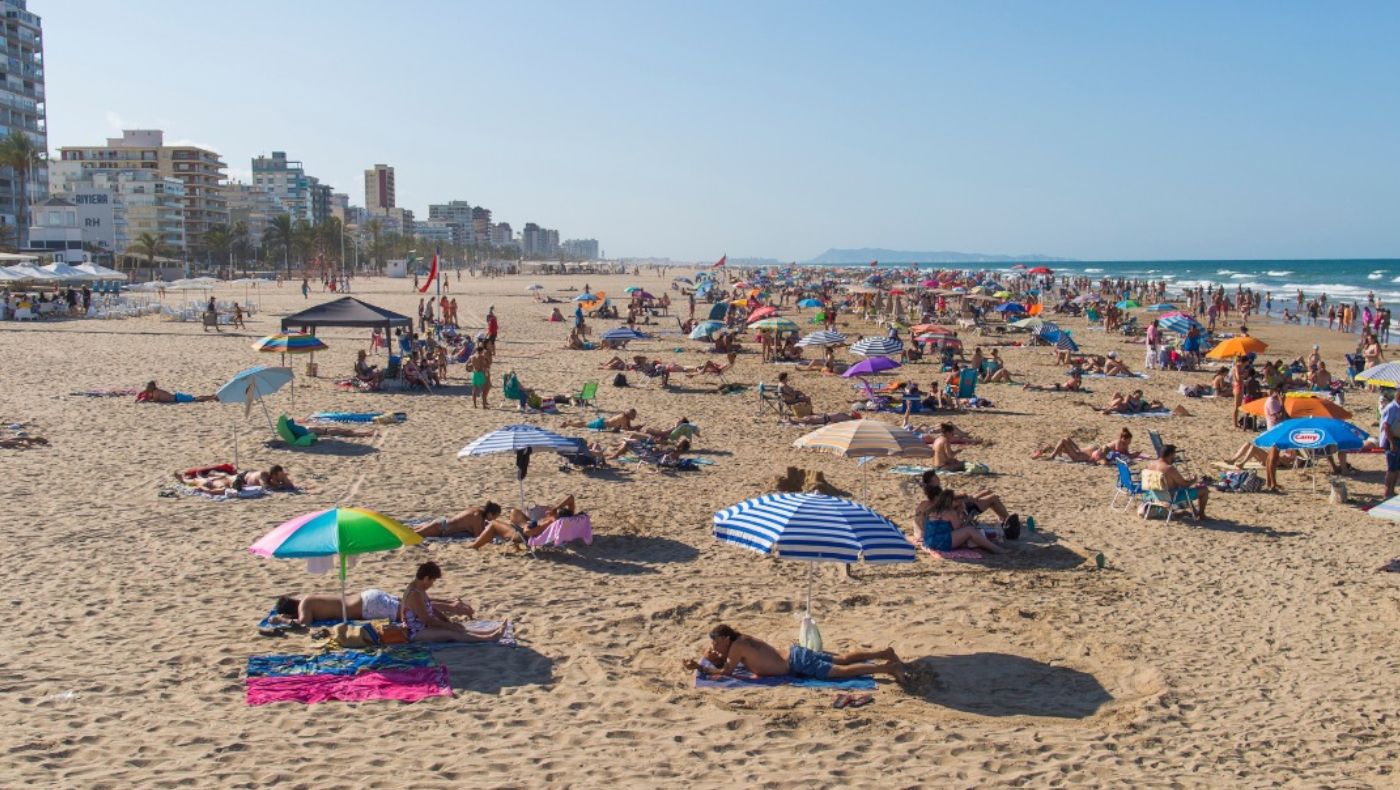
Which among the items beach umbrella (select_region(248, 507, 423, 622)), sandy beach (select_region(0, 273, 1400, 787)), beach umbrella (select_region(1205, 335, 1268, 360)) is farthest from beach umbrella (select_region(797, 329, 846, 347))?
beach umbrella (select_region(248, 507, 423, 622))

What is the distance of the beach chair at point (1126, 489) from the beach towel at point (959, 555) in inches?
99.7

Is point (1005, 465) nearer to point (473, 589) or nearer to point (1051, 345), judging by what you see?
point (473, 589)

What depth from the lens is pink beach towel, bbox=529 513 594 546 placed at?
9258 millimetres

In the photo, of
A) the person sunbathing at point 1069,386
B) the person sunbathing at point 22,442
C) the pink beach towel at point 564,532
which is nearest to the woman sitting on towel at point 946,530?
the pink beach towel at point 564,532

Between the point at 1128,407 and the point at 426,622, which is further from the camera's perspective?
the point at 1128,407

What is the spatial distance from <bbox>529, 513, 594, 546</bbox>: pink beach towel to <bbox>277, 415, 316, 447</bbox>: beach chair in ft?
18.9

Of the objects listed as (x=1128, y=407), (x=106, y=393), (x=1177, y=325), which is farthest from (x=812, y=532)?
(x=1177, y=325)

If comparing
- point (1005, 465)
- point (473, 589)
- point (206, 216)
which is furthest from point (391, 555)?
point (206, 216)

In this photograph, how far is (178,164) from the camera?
365 feet

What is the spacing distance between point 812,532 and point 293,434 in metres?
9.11

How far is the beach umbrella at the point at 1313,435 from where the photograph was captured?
10898mm

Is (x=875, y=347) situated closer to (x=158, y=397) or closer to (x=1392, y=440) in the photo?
(x=1392, y=440)

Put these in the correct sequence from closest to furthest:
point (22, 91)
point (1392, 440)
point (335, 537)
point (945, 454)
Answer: point (335, 537) → point (1392, 440) → point (945, 454) → point (22, 91)

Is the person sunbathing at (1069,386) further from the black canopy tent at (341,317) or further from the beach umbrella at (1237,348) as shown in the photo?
the black canopy tent at (341,317)
